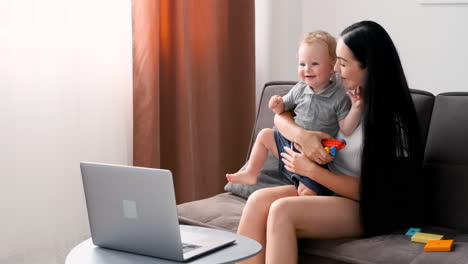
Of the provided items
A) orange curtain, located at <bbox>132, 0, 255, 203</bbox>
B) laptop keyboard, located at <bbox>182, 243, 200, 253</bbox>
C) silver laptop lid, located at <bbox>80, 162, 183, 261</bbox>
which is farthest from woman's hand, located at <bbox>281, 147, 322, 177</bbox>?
orange curtain, located at <bbox>132, 0, 255, 203</bbox>

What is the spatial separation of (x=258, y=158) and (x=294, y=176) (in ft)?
0.59

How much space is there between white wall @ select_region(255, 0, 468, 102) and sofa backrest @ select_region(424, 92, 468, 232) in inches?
38.3

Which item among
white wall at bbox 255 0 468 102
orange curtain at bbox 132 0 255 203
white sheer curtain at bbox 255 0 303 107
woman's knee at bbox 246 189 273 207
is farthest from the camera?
white sheer curtain at bbox 255 0 303 107

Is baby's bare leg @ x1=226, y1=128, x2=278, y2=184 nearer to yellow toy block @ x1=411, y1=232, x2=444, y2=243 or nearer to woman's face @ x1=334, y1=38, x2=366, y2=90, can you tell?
woman's face @ x1=334, y1=38, x2=366, y2=90

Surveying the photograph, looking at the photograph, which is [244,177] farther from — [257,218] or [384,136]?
[384,136]

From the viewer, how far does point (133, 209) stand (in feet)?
5.72

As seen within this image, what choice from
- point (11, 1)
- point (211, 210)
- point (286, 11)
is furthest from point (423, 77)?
point (11, 1)

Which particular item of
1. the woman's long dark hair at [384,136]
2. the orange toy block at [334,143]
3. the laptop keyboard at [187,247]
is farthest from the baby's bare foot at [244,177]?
the laptop keyboard at [187,247]

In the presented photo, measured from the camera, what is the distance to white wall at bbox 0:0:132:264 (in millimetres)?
2836

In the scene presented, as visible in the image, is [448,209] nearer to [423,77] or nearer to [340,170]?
[340,170]

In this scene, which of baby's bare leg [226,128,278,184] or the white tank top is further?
baby's bare leg [226,128,278,184]

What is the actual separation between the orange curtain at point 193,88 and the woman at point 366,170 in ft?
3.69

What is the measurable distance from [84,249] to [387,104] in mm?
1093

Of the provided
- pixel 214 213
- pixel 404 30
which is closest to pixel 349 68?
pixel 214 213
